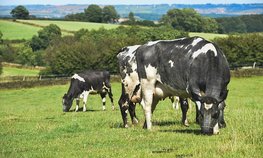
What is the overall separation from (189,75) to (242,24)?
521 feet

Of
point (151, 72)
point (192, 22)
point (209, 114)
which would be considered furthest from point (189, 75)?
point (192, 22)

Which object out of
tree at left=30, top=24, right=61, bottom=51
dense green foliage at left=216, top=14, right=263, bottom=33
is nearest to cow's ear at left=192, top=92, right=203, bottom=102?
tree at left=30, top=24, right=61, bottom=51

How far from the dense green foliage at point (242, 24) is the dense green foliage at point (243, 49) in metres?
80.2

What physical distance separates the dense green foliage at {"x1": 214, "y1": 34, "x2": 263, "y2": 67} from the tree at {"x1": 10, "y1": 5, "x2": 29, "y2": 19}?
292 feet

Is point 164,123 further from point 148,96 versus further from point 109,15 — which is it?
point 109,15

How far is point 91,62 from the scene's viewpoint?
78938mm

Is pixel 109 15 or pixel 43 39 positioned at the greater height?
pixel 109 15

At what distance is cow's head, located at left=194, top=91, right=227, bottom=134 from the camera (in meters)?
11.1

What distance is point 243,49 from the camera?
76250 mm

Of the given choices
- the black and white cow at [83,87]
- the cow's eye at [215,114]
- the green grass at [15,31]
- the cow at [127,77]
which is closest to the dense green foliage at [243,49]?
the black and white cow at [83,87]

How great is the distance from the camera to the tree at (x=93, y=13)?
180m

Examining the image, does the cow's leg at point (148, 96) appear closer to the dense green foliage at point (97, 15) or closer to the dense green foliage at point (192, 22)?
the dense green foliage at point (192, 22)

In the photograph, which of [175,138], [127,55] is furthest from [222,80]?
[127,55]

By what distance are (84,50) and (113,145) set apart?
7226 centimetres
